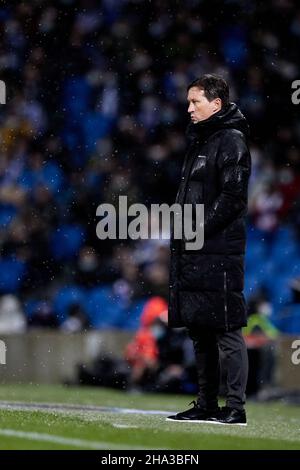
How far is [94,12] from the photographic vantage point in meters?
15.8

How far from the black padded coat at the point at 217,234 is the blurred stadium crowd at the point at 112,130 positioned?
8.24m

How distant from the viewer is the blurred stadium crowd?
14.3 metres

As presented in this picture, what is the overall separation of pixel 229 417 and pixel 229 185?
114 centimetres

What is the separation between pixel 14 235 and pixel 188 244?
9.44 meters

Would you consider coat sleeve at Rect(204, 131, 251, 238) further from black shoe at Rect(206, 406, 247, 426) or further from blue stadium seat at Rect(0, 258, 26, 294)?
blue stadium seat at Rect(0, 258, 26, 294)

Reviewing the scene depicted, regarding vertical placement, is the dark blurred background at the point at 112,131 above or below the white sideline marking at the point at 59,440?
above

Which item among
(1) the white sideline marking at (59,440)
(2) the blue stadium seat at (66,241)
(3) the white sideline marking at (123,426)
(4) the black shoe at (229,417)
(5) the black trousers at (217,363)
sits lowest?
(1) the white sideline marking at (59,440)

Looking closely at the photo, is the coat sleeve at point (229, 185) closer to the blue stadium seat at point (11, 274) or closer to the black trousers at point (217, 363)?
the black trousers at point (217, 363)

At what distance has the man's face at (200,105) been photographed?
575cm

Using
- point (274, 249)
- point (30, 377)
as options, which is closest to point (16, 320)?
point (30, 377)

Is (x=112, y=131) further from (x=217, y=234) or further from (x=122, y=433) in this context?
(x=122, y=433)

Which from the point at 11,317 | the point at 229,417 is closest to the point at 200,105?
the point at 229,417

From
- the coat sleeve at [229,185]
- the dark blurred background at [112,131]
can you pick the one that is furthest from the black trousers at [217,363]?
the dark blurred background at [112,131]

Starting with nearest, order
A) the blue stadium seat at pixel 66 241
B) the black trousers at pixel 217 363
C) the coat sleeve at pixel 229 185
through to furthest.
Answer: the coat sleeve at pixel 229 185 < the black trousers at pixel 217 363 < the blue stadium seat at pixel 66 241
